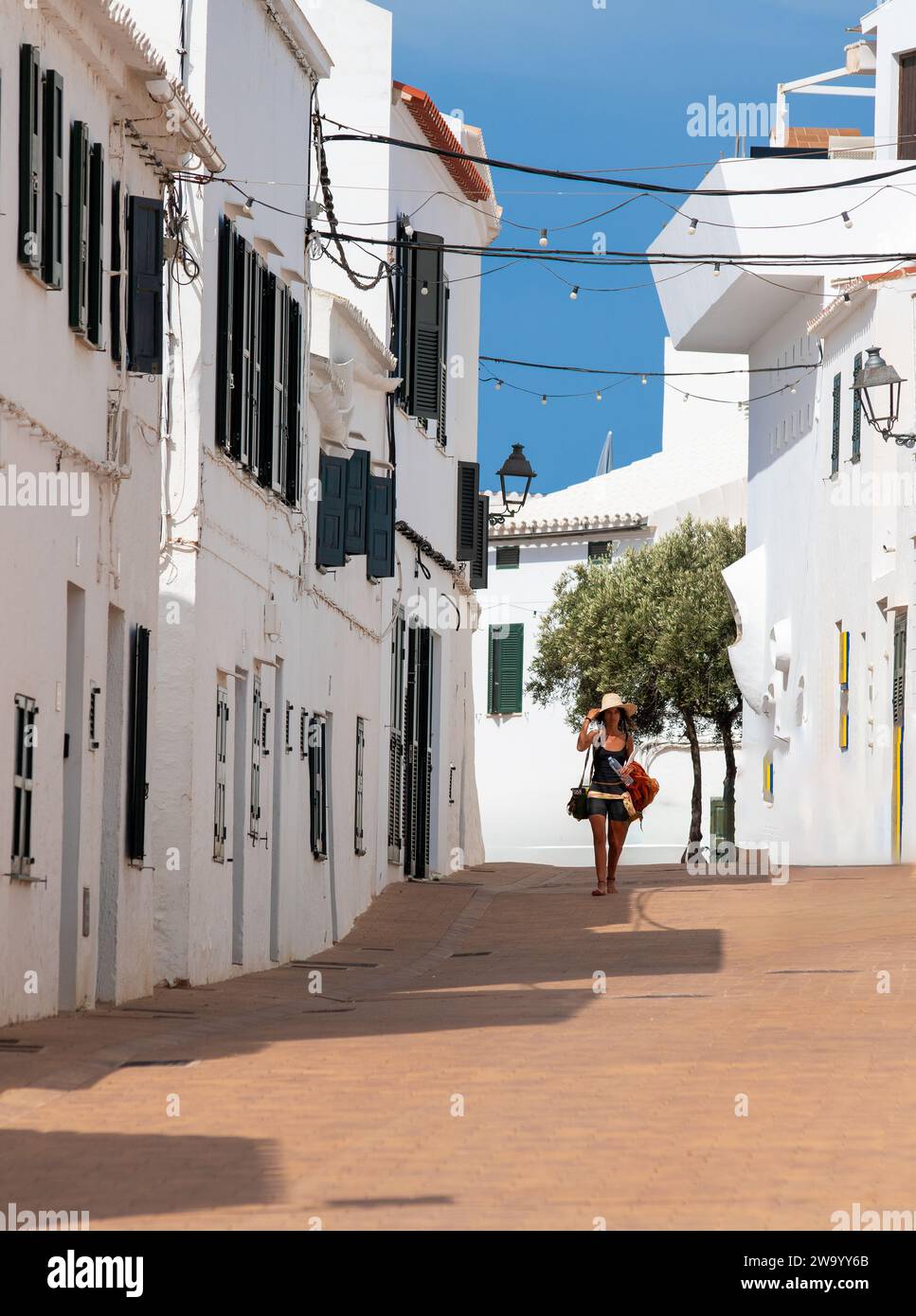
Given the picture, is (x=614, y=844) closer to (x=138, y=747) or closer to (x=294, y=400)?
(x=294, y=400)

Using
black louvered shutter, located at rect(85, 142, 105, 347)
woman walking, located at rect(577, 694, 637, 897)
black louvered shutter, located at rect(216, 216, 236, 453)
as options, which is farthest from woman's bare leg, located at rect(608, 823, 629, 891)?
black louvered shutter, located at rect(85, 142, 105, 347)

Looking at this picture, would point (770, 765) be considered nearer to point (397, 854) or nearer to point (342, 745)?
point (397, 854)

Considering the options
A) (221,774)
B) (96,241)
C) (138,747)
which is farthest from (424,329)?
(96,241)

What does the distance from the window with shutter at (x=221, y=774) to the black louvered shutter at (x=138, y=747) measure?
1.88m

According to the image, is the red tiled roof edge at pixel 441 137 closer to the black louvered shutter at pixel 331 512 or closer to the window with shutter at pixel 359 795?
the black louvered shutter at pixel 331 512

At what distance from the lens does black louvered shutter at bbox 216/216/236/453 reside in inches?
674

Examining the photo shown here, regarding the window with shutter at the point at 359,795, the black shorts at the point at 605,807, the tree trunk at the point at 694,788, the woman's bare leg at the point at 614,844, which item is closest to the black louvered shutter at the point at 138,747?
the black shorts at the point at 605,807

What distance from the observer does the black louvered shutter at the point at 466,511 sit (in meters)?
31.8

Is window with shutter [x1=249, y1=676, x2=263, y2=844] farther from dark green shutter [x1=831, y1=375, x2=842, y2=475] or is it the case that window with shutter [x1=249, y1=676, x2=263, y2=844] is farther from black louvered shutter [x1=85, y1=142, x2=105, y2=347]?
dark green shutter [x1=831, y1=375, x2=842, y2=475]

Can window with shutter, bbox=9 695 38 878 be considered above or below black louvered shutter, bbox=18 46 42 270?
below

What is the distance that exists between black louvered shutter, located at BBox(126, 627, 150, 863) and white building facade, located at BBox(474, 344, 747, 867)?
30042 mm

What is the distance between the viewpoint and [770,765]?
36.5m

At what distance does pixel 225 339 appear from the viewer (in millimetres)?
17266

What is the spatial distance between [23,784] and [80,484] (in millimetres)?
2154
